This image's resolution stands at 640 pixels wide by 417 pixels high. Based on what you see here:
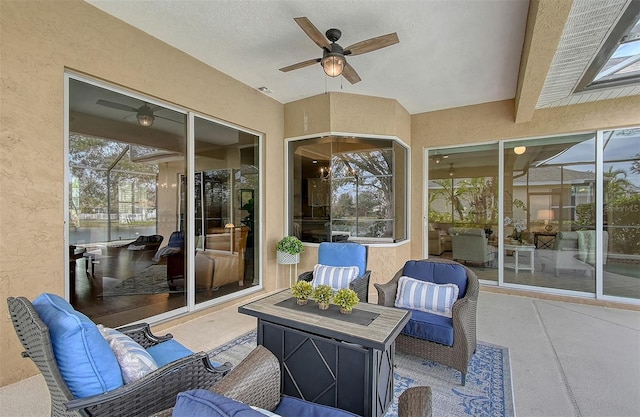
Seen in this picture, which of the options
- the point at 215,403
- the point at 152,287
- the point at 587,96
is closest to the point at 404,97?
the point at 587,96

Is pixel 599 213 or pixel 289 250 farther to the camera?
pixel 289 250

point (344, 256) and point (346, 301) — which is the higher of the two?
point (344, 256)

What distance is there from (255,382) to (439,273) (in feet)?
7.11

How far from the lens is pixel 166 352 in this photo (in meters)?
1.85

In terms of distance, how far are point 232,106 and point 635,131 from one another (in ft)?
18.9

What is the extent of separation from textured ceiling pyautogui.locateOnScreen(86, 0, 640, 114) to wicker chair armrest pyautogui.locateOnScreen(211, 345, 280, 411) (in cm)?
288

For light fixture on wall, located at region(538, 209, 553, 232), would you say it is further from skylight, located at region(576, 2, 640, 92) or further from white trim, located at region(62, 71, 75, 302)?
white trim, located at region(62, 71, 75, 302)

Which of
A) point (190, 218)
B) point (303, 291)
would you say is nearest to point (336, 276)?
Answer: point (303, 291)

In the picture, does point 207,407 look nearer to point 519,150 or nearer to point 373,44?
A: point 373,44

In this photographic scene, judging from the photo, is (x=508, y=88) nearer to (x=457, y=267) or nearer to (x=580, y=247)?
(x=580, y=247)

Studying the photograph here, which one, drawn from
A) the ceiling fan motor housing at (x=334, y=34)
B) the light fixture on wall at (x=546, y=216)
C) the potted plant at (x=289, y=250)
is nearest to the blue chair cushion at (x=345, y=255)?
the potted plant at (x=289, y=250)

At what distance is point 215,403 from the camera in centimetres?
76

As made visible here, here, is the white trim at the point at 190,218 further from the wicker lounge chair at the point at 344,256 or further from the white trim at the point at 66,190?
the wicker lounge chair at the point at 344,256

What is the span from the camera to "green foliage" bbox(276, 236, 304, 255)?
4.64 m
